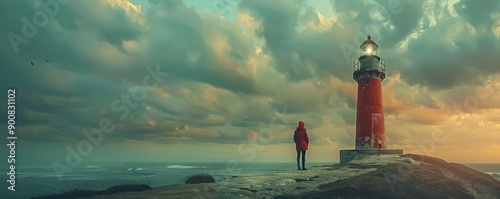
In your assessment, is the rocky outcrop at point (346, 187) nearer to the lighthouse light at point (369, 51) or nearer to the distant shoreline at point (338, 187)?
the distant shoreline at point (338, 187)

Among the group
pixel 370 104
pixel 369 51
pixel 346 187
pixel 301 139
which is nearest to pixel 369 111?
pixel 370 104

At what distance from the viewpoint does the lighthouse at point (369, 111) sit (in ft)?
86.2

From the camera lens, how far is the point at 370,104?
2681 centimetres

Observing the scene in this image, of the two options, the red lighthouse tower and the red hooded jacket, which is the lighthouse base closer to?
the red lighthouse tower

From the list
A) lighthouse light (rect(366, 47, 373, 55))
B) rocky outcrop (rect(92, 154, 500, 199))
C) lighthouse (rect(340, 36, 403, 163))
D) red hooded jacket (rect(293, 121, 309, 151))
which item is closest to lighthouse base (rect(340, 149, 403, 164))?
lighthouse (rect(340, 36, 403, 163))

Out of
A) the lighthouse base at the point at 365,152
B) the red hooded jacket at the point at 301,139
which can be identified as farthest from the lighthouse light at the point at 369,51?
the red hooded jacket at the point at 301,139

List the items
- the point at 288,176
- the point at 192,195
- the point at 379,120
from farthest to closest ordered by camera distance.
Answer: the point at 379,120 < the point at 288,176 < the point at 192,195

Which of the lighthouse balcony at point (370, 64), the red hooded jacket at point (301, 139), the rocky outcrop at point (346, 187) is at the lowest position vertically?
the rocky outcrop at point (346, 187)

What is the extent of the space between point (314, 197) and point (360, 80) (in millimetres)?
19519

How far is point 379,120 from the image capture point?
26.8 metres

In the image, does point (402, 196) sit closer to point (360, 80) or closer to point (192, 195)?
point (192, 195)

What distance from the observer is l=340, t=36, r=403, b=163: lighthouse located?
26.3 m

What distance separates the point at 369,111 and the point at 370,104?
570 mm

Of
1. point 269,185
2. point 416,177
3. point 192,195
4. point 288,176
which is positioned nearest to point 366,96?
point 416,177
